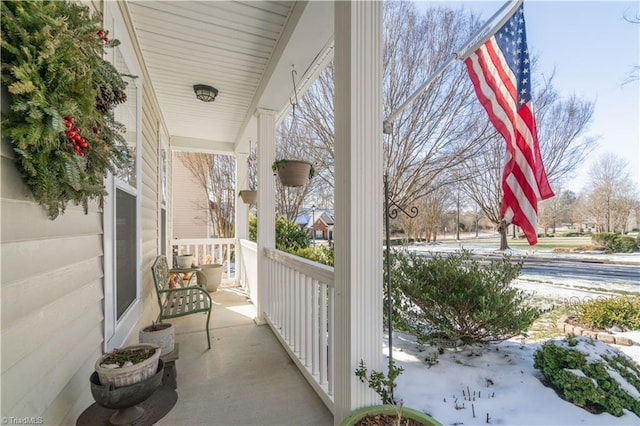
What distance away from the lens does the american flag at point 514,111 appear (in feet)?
4.55

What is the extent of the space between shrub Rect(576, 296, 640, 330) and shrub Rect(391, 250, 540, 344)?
0.60 metres

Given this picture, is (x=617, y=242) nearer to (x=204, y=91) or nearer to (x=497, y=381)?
(x=497, y=381)

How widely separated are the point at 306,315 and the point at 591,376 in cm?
184

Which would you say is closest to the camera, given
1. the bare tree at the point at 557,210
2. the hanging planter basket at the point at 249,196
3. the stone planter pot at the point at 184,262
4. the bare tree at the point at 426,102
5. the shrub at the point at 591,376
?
the shrub at the point at 591,376

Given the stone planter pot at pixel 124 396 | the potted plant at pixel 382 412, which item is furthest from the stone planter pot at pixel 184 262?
the potted plant at pixel 382 412

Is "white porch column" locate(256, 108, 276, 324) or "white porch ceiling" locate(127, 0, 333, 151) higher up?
"white porch ceiling" locate(127, 0, 333, 151)

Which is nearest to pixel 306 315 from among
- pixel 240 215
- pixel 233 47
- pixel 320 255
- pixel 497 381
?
pixel 320 255

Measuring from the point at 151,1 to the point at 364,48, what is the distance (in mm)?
1707

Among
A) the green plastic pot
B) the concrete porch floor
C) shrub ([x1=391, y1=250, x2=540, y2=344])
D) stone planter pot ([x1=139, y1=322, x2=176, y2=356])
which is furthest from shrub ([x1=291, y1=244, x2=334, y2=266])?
the green plastic pot

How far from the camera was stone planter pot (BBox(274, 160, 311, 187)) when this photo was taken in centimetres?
247

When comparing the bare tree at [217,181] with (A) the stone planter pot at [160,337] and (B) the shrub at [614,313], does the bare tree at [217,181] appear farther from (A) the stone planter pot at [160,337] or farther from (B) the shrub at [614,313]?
(B) the shrub at [614,313]

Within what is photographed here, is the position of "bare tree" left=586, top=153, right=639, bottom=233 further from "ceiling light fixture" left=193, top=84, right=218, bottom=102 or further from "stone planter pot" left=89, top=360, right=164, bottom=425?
"ceiling light fixture" left=193, top=84, right=218, bottom=102

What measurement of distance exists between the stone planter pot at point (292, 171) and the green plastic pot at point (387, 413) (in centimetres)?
176

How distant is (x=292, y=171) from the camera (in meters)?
2.48
